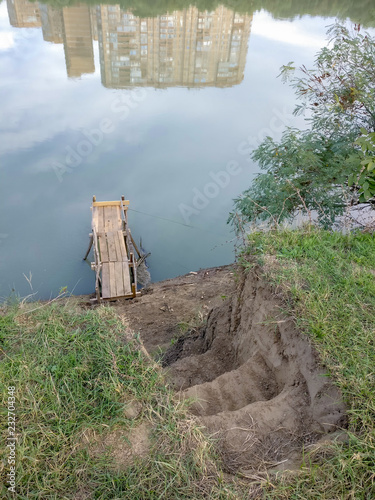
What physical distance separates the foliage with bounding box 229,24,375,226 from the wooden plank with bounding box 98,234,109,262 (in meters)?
4.04

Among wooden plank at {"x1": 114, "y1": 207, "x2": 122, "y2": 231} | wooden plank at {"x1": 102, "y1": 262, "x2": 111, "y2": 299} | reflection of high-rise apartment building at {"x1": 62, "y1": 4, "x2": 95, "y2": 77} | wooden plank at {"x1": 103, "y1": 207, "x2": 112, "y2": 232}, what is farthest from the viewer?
reflection of high-rise apartment building at {"x1": 62, "y1": 4, "x2": 95, "y2": 77}

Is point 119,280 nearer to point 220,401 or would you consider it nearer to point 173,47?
point 220,401

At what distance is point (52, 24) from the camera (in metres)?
26.7

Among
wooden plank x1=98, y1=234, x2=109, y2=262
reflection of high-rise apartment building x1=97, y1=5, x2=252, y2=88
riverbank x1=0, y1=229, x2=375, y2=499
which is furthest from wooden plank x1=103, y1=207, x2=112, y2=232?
reflection of high-rise apartment building x1=97, y1=5, x2=252, y2=88

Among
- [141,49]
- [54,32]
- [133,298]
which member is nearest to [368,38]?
[133,298]

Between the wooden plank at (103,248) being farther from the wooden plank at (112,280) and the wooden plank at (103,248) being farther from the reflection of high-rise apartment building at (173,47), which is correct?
the reflection of high-rise apartment building at (173,47)

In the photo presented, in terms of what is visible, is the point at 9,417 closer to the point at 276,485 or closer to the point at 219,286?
the point at 276,485

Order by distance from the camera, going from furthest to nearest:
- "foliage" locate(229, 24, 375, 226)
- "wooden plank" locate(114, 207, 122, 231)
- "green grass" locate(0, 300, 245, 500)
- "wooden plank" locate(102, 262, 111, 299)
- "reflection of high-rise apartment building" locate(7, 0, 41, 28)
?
"reflection of high-rise apartment building" locate(7, 0, 41, 28)
"wooden plank" locate(114, 207, 122, 231)
"wooden plank" locate(102, 262, 111, 299)
"foliage" locate(229, 24, 375, 226)
"green grass" locate(0, 300, 245, 500)

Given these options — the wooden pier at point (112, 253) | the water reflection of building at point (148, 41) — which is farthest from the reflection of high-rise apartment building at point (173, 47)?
the wooden pier at point (112, 253)

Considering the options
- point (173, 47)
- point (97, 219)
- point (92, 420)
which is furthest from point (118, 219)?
point (173, 47)

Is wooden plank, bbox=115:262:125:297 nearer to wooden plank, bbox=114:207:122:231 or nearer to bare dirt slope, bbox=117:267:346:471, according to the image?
wooden plank, bbox=114:207:122:231

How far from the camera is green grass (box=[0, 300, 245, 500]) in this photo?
8.41ft

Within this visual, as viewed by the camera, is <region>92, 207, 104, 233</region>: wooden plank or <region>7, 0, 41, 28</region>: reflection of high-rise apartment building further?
<region>7, 0, 41, 28</region>: reflection of high-rise apartment building

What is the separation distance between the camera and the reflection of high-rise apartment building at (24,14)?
2706cm
